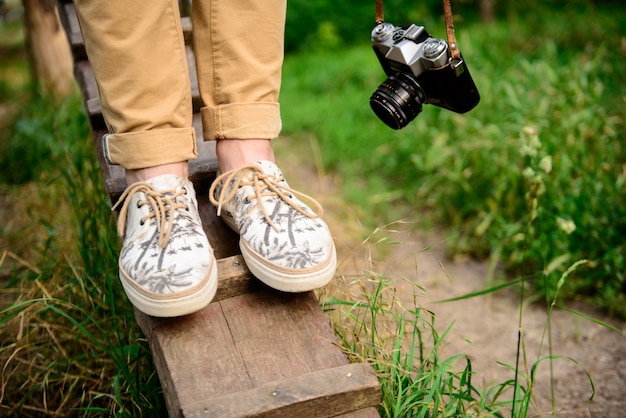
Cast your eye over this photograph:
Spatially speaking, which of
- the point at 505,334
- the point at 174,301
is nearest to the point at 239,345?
the point at 174,301

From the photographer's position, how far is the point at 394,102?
52.3 inches

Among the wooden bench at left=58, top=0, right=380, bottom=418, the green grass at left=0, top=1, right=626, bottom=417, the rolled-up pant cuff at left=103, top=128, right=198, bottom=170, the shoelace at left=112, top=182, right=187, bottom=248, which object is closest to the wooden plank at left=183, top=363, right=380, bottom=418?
the wooden bench at left=58, top=0, right=380, bottom=418

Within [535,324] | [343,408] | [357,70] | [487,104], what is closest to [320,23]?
[357,70]

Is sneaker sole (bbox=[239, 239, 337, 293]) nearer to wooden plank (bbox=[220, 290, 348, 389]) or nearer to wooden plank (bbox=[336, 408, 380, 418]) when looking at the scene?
wooden plank (bbox=[220, 290, 348, 389])

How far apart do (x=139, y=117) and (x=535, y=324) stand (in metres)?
1.39

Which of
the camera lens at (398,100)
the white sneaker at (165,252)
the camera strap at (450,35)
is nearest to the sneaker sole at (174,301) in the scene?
the white sneaker at (165,252)

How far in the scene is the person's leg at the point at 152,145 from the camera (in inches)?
44.1

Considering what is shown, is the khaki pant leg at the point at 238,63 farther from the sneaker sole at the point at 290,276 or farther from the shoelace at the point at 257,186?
the sneaker sole at the point at 290,276

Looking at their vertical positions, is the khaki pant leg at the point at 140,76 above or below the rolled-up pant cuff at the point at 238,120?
above

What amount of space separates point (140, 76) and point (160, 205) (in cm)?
26

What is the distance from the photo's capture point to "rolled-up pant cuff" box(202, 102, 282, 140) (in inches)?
52.4

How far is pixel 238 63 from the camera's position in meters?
1.32

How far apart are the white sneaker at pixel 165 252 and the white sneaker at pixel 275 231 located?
87mm

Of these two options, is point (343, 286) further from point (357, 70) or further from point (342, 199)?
point (357, 70)
